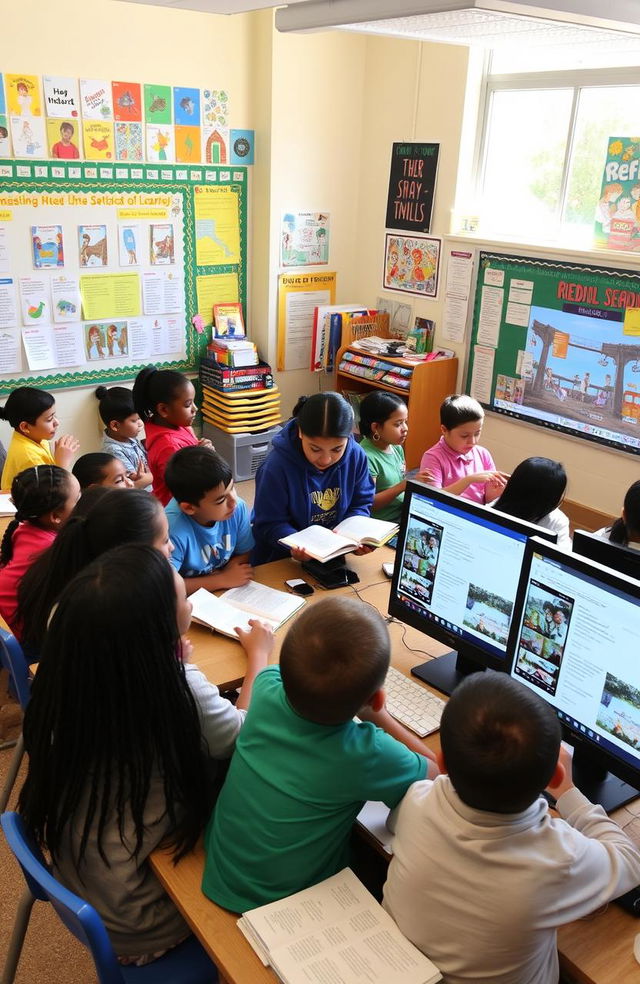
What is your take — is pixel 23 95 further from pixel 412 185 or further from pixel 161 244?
pixel 412 185

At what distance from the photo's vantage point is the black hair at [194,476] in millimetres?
2154

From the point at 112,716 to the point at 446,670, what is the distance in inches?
32.5

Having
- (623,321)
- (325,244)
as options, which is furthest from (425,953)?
(325,244)

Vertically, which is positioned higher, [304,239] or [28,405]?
[304,239]

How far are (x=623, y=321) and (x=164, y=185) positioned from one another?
2.51m

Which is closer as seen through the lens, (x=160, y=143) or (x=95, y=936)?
(x=95, y=936)

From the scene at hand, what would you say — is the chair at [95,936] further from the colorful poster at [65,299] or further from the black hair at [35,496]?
the colorful poster at [65,299]

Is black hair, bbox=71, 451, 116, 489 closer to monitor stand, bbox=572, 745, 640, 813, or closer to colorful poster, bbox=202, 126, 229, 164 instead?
monitor stand, bbox=572, 745, 640, 813

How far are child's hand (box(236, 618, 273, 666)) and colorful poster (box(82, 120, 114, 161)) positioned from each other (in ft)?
10.2

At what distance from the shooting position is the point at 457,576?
1.70 metres

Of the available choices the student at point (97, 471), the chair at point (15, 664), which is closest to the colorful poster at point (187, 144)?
the student at point (97, 471)

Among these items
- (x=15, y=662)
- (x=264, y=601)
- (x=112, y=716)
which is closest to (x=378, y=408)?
(x=264, y=601)

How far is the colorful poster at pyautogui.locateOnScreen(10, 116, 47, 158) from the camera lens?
3.78 m

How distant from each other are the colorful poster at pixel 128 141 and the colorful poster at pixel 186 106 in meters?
0.24
